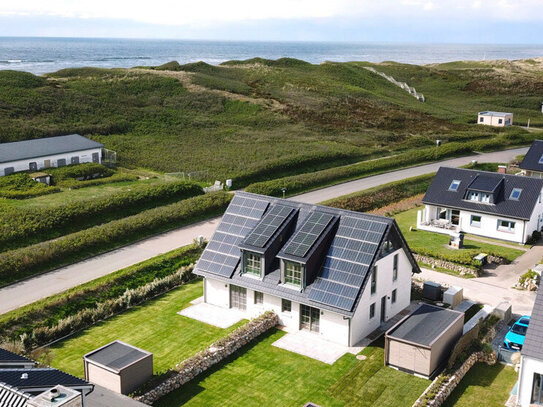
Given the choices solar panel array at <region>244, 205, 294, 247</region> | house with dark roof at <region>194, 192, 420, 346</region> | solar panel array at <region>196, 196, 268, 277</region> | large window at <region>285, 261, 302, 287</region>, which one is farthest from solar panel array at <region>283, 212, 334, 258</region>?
solar panel array at <region>196, 196, 268, 277</region>

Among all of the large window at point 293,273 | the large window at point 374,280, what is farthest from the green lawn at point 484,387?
the large window at point 293,273

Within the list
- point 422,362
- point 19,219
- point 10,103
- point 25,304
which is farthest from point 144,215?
point 10,103

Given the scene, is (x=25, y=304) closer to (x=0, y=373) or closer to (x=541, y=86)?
(x=0, y=373)

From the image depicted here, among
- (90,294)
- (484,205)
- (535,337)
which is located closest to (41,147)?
(90,294)

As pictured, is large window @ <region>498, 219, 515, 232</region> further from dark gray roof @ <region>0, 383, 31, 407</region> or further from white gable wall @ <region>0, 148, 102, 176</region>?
white gable wall @ <region>0, 148, 102, 176</region>

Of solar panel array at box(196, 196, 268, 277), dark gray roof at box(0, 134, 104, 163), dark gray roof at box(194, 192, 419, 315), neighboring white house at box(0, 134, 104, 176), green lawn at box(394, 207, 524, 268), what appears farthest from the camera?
dark gray roof at box(0, 134, 104, 163)

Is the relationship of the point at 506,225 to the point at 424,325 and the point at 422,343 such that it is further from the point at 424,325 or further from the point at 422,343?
the point at 422,343
